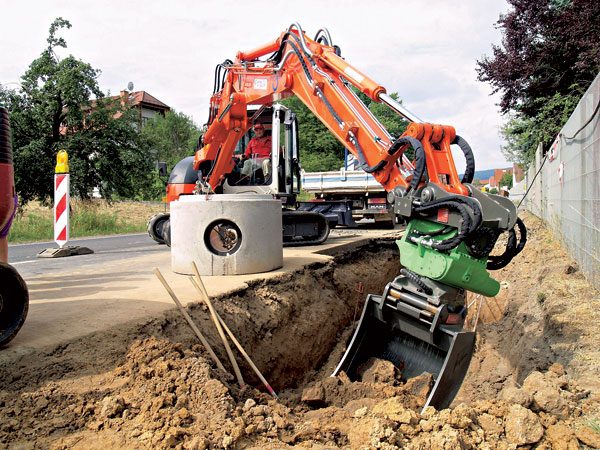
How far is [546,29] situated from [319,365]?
1141cm

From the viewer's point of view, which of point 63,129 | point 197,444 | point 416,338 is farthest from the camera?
point 63,129

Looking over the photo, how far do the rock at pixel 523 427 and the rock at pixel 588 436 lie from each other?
7.5 inches

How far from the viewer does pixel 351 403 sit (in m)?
3.90

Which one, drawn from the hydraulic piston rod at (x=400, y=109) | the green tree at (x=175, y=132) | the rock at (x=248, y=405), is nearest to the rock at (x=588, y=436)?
the rock at (x=248, y=405)

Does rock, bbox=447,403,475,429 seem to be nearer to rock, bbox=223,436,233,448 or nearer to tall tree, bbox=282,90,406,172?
rock, bbox=223,436,233,448

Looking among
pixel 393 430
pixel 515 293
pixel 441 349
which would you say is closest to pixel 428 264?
pixel 441 349

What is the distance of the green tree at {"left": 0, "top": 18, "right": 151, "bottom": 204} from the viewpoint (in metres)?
17.6

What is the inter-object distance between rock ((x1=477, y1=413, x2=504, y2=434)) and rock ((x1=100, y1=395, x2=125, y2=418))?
2.14m

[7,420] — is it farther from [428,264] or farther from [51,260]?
[51,260]

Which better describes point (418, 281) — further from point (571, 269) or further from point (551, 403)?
point (571, 269)

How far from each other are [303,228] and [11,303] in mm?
6679

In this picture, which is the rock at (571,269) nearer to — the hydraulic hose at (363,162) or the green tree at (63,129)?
the hydraulic hose at (363,162)

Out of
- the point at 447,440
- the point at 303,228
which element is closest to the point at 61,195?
the point at 303,228

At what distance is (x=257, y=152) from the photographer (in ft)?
31.7
